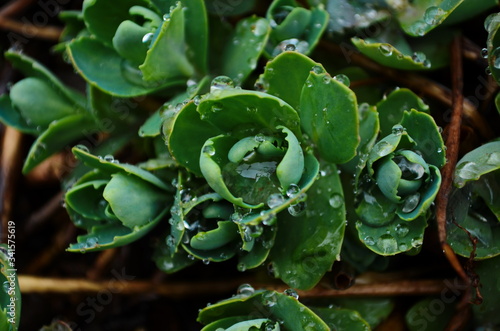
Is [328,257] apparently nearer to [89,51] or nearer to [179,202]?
[179,202]

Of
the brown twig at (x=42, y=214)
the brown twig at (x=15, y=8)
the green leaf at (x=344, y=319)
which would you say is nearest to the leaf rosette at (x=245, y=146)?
the green leaf at (x=344, y=319)

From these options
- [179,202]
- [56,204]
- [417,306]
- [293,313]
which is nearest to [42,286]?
[56,204]

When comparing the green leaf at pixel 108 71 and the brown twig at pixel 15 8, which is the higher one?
the green leaf at pixel 108 71

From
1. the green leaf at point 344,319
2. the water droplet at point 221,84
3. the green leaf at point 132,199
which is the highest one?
the water droplet at point 221,84

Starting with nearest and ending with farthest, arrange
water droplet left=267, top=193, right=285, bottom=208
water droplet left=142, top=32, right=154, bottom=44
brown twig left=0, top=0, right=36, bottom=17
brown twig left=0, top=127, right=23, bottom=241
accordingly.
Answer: water droplet left=267, top=193, right=285, bottom=208 → water droplet left=142, top=32, right=154, bottom=44 → brown twig left=0, top=127, right=23, bottom=241 → brown twig left=0, top=0, right=36, bottom=17

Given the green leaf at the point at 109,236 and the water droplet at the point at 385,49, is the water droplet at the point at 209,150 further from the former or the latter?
the water droplet at the point at 385,49

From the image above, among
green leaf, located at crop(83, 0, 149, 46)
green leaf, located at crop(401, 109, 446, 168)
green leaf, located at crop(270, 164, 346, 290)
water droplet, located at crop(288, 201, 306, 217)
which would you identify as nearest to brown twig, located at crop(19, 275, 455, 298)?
green leaf, located at crop(270, 164, 346, 290)

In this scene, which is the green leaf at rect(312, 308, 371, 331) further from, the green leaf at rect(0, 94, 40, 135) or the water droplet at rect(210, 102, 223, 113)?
the green leaf at rect(0, 94, 40, 135)

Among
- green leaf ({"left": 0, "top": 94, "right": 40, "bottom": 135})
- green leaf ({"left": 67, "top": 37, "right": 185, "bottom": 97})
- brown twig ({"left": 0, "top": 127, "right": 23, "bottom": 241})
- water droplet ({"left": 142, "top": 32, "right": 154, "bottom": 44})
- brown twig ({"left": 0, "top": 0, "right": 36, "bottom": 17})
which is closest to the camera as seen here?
water droplet ({"left": 142, "top": 32, "right": 154, "bottom": 44})
